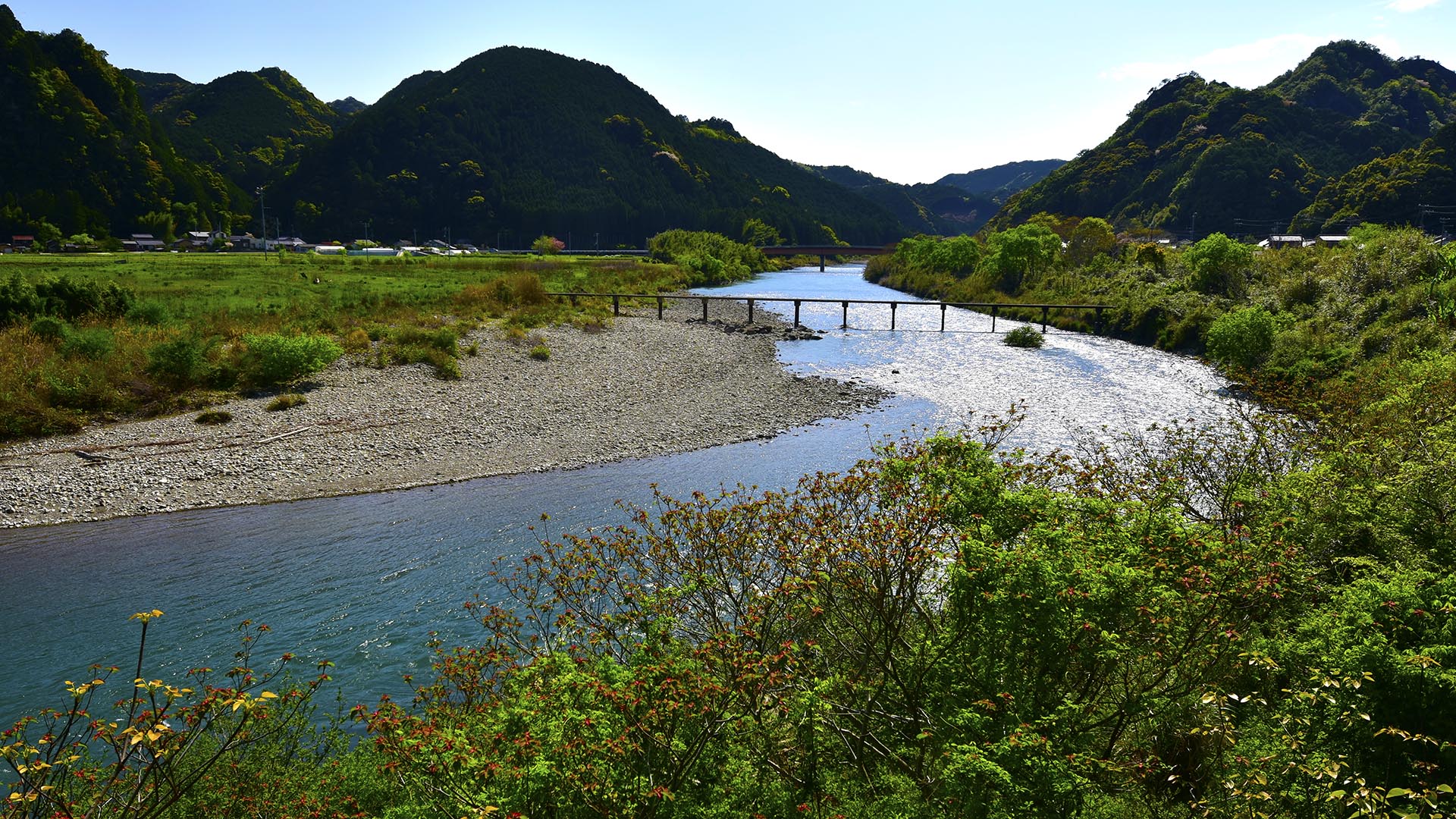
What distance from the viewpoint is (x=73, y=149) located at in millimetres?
120000

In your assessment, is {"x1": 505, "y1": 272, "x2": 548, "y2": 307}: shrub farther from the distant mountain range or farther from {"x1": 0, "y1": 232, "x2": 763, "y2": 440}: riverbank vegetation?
the distant mountain range

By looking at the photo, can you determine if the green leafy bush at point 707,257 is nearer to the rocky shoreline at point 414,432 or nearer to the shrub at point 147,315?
the rocky shoreline at point 414,432

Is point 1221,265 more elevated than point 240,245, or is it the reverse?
point 240,245

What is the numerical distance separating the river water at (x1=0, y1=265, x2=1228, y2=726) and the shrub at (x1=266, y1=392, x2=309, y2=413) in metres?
7.04

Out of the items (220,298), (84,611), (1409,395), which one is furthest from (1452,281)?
(220,298)

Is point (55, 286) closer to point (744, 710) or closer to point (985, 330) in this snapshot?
point (744, 710)

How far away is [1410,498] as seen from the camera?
836 centimetres

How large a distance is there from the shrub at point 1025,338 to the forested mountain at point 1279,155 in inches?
3091

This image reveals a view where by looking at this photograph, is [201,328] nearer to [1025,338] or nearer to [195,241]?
[1025,338]

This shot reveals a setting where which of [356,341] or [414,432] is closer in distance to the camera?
[414,432]

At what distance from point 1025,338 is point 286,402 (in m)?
43.0

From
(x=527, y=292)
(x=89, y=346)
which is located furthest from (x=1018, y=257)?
(x=89, y=346)

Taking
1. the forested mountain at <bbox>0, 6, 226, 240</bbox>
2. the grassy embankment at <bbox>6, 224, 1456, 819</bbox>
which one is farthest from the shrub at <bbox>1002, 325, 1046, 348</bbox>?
the forested mountain at <bbox>0, 6, 226, 240</bbox>

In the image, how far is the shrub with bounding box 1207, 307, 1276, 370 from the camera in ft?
109
